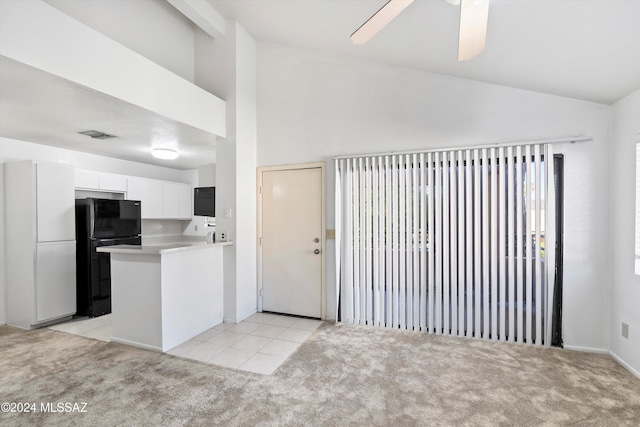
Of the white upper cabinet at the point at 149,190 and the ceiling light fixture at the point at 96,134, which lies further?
the white upper cabinet at the point at 149,190

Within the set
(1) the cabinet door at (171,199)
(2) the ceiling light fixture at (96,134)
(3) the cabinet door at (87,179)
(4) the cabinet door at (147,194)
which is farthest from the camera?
(1) the cabinet door at (171,199)

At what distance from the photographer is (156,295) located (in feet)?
9.71

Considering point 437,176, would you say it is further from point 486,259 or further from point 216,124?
point 216,124

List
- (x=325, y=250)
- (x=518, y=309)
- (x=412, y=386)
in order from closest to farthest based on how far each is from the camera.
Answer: (x=412, y=386)
(x=518, y=309)
(x=325, y=250)

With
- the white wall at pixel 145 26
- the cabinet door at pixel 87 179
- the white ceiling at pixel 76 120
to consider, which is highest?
the white wall at pixel 145 26

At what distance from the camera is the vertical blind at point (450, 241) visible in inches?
118

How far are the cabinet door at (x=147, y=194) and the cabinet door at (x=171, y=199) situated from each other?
0.09 metres

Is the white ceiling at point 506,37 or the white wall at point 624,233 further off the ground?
the white ceiling at point 506,37

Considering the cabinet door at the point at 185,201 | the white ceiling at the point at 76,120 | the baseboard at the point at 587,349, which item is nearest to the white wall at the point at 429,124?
the baseboard at the point at 587,349

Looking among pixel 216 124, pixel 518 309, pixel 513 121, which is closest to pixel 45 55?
pixel 216 124

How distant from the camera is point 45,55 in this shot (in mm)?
2012

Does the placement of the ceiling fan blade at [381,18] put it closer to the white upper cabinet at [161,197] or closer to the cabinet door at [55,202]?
the cabinet door at [55,202]

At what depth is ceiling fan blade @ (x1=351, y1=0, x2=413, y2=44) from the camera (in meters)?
1.52

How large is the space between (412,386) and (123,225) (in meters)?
4.38
